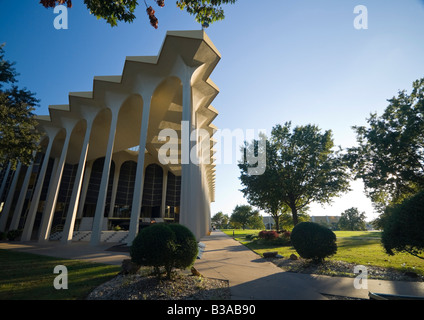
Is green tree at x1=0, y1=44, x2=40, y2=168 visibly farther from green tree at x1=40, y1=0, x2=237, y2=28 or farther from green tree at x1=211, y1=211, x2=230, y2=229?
green tree at x1=211, y1=211, x2=230, y2=229

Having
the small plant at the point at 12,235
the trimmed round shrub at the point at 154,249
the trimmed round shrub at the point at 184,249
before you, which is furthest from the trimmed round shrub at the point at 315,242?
the small plant at the point at 12,235

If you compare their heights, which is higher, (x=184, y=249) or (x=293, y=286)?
(x=184, y=249)

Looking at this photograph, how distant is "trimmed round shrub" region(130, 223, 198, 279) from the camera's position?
5555mm

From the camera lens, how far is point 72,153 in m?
30.6

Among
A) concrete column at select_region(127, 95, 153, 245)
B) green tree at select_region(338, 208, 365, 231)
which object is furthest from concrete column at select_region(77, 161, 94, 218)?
green tree at select_region(338, 208, 365, 231)

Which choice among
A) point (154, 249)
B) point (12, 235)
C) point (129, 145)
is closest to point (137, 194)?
point (154, 249)

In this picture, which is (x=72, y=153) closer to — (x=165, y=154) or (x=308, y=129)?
(x=165, y=154)

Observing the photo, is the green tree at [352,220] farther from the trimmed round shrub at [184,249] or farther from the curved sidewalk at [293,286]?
the trimmed round shrub at [184,249]

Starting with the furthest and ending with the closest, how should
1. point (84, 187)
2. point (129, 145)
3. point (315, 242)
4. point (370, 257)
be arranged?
point (84, 187) < point (129, 145) < point (370, 257) < point (315, 242)

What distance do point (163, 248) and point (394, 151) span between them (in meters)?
20.7

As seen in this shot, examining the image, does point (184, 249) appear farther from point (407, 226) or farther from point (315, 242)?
point (407, 226)

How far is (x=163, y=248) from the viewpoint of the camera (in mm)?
5586

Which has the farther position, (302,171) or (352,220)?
(352,220)
